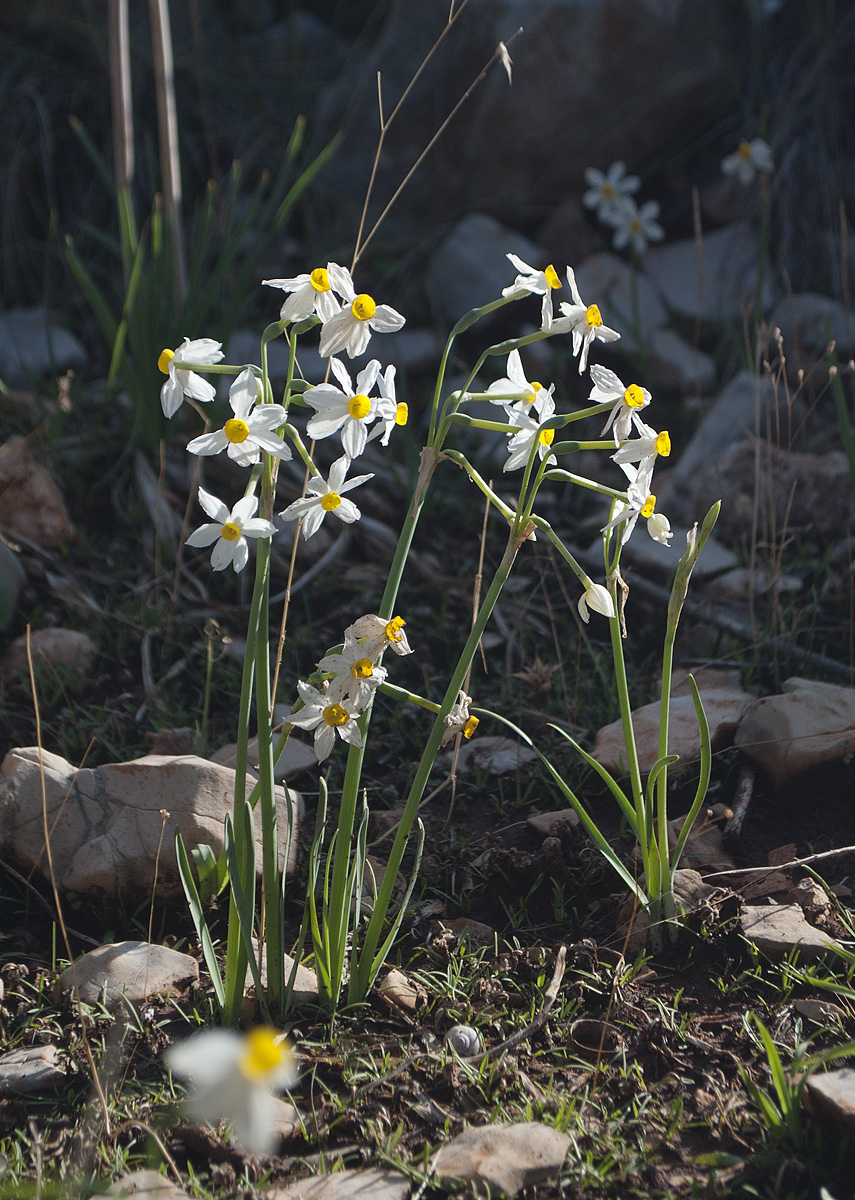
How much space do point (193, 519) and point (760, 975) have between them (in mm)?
1926

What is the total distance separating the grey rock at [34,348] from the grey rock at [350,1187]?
2.87m

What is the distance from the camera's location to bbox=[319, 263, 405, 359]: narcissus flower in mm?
1096

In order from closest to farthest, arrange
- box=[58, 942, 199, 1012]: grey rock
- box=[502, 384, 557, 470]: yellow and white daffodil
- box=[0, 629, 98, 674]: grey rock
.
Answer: box=[502, 384, 557, 470]: yellow and white daffodil
box=[58, 942, 199, 1012]: grey rock
box=[0, 629, 98, 674]: grey rock

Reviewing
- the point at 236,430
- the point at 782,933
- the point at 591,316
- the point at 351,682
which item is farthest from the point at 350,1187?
the point at 591,316

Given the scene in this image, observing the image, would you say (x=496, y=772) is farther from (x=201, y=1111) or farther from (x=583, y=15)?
(x=583, y=15)

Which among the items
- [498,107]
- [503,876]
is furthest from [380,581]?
[498,107]

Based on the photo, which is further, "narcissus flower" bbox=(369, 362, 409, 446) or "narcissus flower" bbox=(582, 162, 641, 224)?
"narcissus flower" bbox=(582, 162, 641, 224)

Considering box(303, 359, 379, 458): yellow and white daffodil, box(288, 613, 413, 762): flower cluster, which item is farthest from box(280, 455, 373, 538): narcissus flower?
box(288, 613, 413, 762): flower cluster

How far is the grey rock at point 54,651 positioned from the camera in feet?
7.29

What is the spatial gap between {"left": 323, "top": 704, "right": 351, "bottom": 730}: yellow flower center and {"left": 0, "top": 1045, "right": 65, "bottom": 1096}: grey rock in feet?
2.04

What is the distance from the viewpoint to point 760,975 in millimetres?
1435

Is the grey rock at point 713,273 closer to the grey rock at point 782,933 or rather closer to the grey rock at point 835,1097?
the grey rock at point 782,933

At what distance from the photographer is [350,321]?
3.62 ft

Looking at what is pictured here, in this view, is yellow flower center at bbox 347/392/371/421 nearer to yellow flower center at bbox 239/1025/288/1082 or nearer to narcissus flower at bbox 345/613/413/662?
narcissus flower at bbox 345/613/413/662
